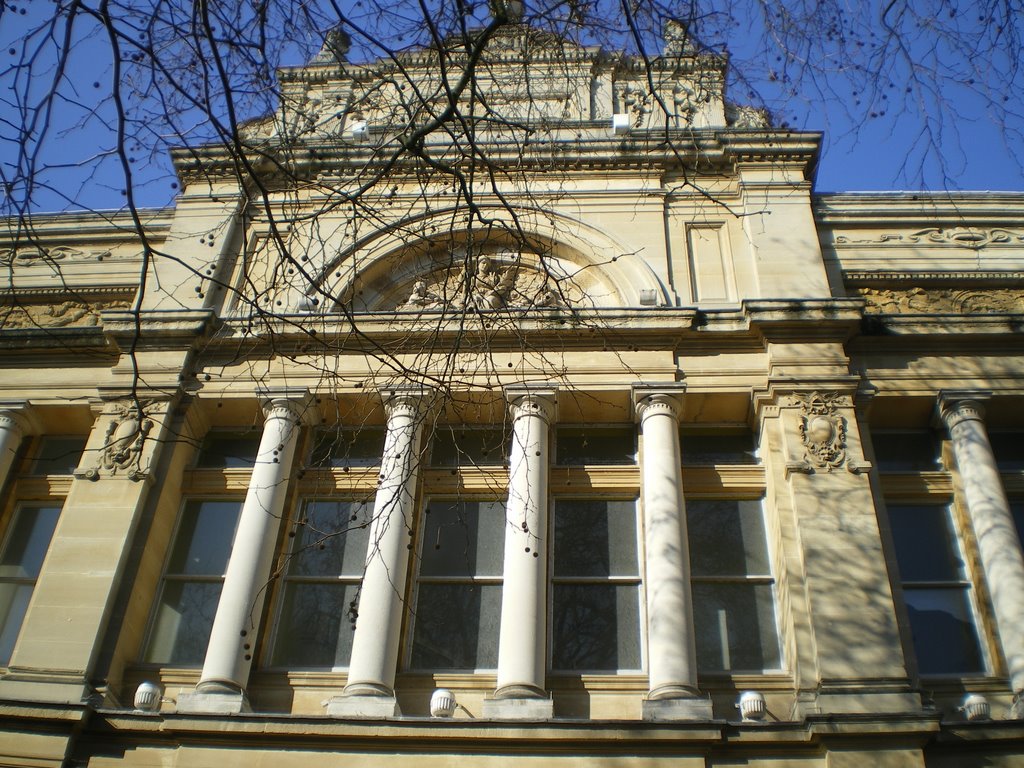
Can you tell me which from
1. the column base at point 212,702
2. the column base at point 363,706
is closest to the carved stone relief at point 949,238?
the column base at point 363,706

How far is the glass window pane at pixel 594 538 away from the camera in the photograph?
1244 centimetres

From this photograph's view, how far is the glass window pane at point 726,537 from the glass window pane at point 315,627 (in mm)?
4031

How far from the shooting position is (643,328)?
531 inches

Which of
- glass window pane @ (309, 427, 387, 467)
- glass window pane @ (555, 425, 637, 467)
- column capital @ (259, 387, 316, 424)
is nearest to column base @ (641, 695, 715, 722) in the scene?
glass window pane @ (555, 425, 637, 467)

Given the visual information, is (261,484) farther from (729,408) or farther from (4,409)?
(729,408)

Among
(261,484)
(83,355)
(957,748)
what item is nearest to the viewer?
(957,748)

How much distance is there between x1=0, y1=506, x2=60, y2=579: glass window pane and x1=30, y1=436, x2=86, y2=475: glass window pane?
0.57m

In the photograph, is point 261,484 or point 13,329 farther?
point 13,329

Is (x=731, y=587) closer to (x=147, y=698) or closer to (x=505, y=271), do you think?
(x=505, y=271)

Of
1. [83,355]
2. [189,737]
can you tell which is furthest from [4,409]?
[189,737]

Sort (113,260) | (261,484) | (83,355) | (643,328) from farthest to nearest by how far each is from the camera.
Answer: (113,260) → (83,355) → (643,328) → (261,484)

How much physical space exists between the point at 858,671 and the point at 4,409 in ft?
35.9

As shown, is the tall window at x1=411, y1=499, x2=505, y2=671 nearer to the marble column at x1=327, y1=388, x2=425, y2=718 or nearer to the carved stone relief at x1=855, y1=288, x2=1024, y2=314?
the marble column at x1=327, y1=388, x2=425, y2=718

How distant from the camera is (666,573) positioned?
37.2 ft
